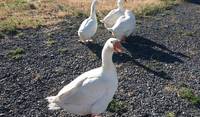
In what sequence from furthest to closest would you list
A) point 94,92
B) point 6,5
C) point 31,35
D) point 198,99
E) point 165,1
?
point 165,1, point 6,5, point 31,35, point 198,99, point 94,92

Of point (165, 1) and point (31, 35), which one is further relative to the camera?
point (165, 1)

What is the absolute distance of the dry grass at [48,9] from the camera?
1697cm

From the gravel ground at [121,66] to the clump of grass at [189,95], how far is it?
0.39 feet

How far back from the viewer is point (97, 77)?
8.50 metres

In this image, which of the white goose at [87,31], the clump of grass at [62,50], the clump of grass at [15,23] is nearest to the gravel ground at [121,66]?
the clump of grass at [62,50]

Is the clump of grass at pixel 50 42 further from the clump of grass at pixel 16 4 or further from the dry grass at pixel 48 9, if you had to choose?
the clump of grass at pixel 16 4

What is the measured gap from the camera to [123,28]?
14.6 metres

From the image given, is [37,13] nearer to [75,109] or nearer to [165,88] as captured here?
[165,88]

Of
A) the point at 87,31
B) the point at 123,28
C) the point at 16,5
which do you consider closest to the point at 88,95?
the point at 87,31

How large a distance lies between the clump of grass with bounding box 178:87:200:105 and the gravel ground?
0.39 feet

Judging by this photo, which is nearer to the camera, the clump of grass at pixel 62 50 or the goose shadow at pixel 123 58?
the goose shadow at pixel 123 58

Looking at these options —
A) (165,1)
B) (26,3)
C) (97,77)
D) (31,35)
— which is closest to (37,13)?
(26,3)

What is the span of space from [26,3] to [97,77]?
40.2 feet

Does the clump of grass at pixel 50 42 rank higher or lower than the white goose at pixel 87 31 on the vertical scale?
lower
